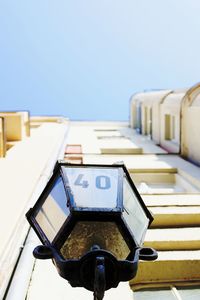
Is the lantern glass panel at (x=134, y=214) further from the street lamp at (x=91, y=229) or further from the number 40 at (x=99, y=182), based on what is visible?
the number 40 at (x=99, y=182)

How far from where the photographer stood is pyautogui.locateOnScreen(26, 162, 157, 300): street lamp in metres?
2.48

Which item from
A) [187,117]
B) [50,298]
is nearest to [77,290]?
[50,298]

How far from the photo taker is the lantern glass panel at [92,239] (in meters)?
2.57

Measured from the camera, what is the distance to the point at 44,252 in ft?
8.80

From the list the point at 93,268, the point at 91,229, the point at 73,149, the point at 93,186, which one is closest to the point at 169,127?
the point at 73,149

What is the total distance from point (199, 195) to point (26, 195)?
395 cm

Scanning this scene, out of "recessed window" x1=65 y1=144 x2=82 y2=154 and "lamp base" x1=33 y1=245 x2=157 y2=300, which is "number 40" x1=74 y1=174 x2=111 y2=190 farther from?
"recessed window" x1=65 y1=144 x2=82 y2=154

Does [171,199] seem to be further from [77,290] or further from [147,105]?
[147,105]

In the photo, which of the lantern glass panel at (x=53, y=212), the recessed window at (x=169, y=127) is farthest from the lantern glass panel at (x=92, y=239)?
the recessed window at (x=169, y=127)

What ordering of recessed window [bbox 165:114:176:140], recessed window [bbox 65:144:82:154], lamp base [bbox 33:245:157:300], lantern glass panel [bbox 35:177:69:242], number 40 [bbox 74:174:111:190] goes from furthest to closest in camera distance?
recessed window [bbox 165:114:176:140], recessed window [bbox 65:144:82:154], number 40 [bbox 74:174:111:190], lantern glass panel [bbox 35:177:69:242], lamp base [bbox 33:245:157:300]

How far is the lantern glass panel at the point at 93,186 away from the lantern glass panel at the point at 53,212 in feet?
0.32

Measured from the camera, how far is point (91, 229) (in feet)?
8.50

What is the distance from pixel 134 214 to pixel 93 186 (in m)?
0.38

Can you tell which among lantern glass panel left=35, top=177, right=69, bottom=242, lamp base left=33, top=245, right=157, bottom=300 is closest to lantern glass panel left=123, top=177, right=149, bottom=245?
lamp base left=33, top=245, right=157, bottom=300
